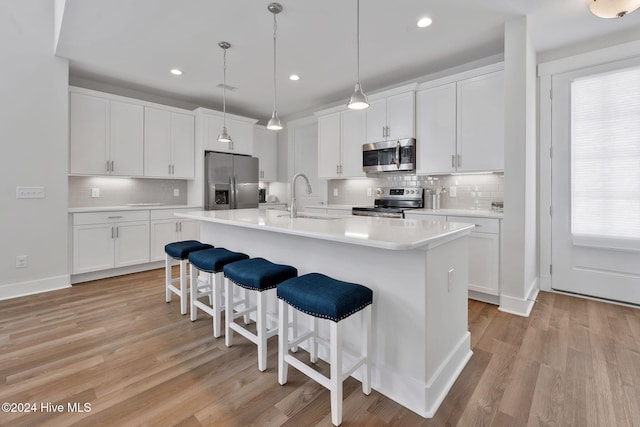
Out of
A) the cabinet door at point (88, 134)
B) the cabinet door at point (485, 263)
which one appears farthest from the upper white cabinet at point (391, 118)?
the cabinet door at point (88, 134)

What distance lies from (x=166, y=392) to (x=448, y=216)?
2.96 metres

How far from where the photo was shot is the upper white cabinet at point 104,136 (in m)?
3.77

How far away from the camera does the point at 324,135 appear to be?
498 cm

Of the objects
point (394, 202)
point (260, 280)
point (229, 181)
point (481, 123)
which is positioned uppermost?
point (481, 123)

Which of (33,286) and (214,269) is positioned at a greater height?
(214,269)

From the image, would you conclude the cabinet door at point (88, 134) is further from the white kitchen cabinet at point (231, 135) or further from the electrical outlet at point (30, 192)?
the white kitchen cabinet at point (231, 135)

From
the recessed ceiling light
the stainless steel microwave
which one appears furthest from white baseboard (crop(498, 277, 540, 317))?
the recessed ceiling light

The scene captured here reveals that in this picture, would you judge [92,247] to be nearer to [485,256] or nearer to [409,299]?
[409,299]

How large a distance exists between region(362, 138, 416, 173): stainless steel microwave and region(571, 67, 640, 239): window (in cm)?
169

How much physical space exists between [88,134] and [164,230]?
157 centimetres

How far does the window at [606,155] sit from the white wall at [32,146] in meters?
5.82

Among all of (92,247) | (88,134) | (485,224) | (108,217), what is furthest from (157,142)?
(485,224)

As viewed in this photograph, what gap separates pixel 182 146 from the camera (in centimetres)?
477

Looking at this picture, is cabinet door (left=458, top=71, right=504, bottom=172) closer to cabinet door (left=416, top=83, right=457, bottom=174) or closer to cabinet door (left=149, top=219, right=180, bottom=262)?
cabinet door (left=416, top=83, right=457, bottom=174)
